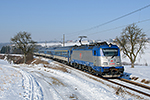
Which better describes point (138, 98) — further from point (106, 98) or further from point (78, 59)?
point (78, 59)

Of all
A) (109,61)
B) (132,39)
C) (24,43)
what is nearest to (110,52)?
(109,61)

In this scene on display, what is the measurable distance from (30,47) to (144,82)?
118 feet

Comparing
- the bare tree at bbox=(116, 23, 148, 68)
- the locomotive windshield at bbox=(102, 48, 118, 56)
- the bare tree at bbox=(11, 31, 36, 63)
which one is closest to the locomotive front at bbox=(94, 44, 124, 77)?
the locomotive windshield at bbox=(102, 48, 118, 56)

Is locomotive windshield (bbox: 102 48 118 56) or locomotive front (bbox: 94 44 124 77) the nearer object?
locomotive front (bbox: 94 44 124 77)

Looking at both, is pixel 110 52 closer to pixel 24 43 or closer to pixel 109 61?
pixel 109 61

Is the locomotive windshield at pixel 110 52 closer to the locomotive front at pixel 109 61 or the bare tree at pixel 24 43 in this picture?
the locomotive front at pixel 109 61

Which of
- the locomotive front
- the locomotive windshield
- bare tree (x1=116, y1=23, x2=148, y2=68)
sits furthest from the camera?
bare tree (x1=116, y1=23, x2=148, y2=68)

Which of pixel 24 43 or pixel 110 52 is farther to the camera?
pixel 24 43

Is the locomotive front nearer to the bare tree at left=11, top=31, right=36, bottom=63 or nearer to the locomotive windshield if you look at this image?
the locomotive windshield

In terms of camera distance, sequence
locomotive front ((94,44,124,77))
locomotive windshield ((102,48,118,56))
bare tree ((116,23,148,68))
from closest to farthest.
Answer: locomotive front ((94,44,124,77)) → locomotive windshield ((102,48,118,56)) → bare tree ((116,23,148,68))

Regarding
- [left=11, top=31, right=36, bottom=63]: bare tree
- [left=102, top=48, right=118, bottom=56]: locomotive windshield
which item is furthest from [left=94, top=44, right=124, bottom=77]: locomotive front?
[left=11, top=31, right=36, bottom=63]: bare tree

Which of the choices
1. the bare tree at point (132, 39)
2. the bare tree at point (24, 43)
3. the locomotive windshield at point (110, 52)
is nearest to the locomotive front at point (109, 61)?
the locomotive windshield at point (110, 52)

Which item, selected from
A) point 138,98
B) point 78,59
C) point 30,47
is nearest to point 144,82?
point 138,98

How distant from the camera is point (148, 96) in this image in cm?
878
